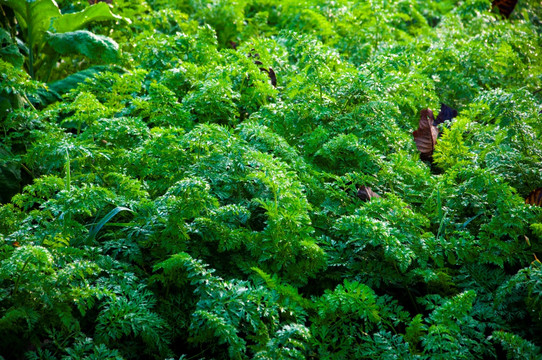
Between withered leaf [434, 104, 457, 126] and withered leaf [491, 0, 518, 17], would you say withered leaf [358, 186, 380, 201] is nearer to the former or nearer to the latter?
withered leaf [434, 104, 457, 126]

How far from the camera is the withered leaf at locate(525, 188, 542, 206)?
9.72ft

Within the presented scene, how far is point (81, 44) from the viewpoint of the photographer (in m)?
4.22

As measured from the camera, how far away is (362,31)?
196 inches

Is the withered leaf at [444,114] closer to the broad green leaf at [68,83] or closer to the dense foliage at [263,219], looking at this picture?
the dense foliage at [263,219]

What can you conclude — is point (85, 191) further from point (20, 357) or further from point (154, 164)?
point (20, 357)

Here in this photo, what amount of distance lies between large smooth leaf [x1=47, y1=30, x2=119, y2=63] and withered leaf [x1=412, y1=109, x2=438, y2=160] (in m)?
2.56

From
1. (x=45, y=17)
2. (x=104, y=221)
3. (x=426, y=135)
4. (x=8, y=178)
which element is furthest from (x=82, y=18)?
(x=426, y=135)

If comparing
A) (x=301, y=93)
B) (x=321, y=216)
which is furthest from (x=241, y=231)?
(x=301, y=93)

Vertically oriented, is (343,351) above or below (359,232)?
below

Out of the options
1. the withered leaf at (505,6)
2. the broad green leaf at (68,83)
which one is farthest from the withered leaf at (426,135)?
the withered leaf at (505,6)

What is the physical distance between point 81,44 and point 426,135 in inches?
111

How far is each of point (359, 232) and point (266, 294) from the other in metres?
0.56

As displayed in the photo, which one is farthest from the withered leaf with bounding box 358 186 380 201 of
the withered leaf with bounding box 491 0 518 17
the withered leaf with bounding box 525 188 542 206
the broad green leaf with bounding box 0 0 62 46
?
the withered leaf with bounding box 491 0 518 17

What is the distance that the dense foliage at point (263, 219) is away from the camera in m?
2.19
